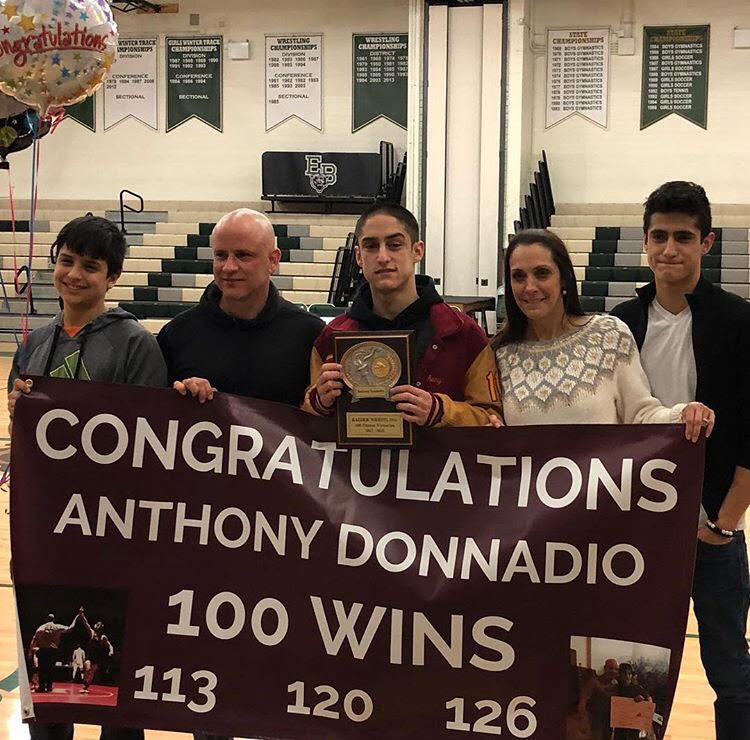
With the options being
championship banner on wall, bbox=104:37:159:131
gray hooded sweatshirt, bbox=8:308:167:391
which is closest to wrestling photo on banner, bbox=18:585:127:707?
gray hooded sweatshirt, bbox=8:308:167:391

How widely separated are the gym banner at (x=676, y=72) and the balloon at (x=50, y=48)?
10934 mm

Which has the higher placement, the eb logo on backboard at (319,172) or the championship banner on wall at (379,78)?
the championship banner on wall at (379,78)

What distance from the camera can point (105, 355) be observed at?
234 cm

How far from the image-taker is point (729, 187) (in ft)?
43.3

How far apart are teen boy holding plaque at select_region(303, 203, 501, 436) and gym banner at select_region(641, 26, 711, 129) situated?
11942 millimetres

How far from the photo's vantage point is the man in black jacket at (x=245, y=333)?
2.37m

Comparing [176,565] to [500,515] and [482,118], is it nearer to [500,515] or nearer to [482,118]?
[500,515]

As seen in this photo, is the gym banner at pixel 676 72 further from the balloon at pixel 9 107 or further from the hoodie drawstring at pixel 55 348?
the hoodie drawstring at pixel 55 348

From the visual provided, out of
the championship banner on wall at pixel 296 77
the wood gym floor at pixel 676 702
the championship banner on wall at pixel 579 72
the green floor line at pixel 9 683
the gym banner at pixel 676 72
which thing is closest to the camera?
the wood gym floor at pixel 676 702

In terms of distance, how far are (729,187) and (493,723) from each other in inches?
485

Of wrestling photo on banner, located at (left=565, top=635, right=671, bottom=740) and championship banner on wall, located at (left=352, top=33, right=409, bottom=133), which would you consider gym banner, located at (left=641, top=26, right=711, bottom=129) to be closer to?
championship banner on wall, located at (left=352, top=33, right=409, bottom=133)

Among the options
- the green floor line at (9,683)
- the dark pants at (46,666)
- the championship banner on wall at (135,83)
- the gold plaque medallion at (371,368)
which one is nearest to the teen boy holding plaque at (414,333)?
the gold plaque medallion at (371,368)

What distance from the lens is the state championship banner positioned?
2.11 m

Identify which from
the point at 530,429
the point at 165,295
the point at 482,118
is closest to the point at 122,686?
the point at 530,429
